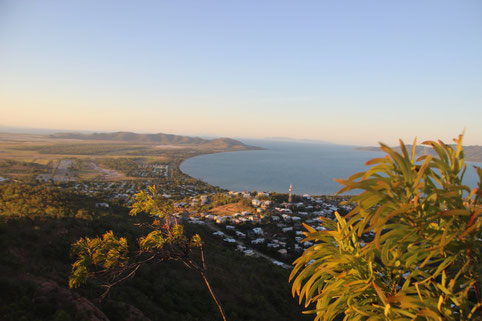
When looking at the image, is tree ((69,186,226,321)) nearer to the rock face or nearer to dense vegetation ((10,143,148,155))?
the rock face

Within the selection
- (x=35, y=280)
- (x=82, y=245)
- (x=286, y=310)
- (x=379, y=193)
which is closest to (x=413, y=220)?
(x=379, y=193)

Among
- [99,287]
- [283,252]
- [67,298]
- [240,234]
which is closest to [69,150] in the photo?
[240,234]

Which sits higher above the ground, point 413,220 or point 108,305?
point 413,220

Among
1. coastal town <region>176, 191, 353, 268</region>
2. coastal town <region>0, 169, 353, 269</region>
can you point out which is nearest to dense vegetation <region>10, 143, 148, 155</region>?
coastal town <region>0, 169, 353, 269</region>

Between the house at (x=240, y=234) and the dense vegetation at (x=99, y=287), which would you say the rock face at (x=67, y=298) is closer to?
the dense vegetation at (x=99, y=287)

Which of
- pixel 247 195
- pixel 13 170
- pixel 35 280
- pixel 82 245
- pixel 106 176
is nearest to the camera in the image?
pixel 82 245

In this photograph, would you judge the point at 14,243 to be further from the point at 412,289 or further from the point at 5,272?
the point at 412,289

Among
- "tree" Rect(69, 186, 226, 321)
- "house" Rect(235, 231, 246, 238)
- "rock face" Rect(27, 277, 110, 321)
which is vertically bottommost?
"house" Rect(235, 231, 246, 238)

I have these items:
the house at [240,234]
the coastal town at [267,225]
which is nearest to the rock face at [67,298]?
the coastal town at [267,225]

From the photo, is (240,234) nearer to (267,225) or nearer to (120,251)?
(267,225)
